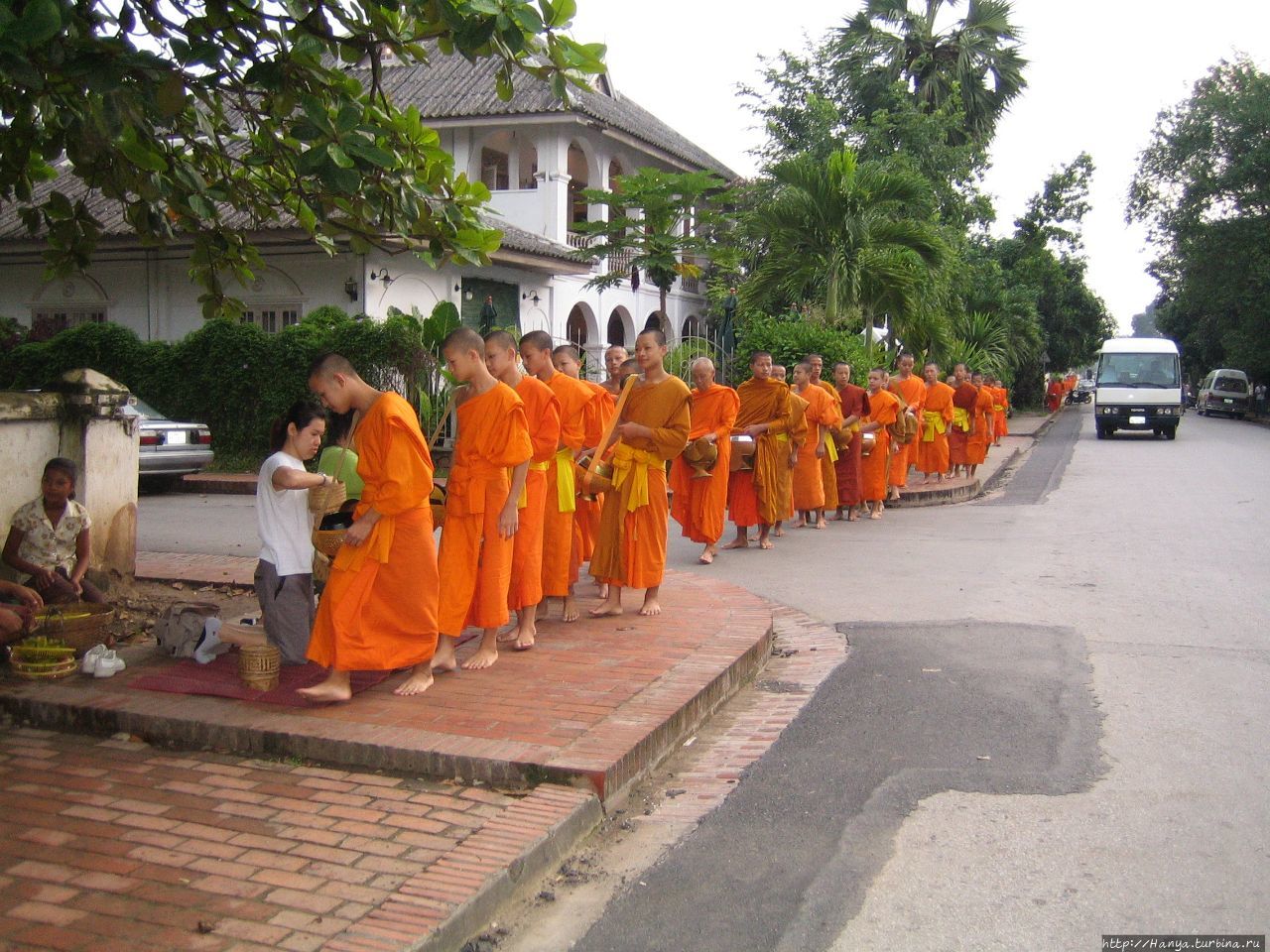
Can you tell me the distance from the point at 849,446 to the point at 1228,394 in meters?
40.9

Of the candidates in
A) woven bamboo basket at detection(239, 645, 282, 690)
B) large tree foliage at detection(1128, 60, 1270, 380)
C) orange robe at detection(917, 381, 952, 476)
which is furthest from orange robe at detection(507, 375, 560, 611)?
large tree foliage at detection(1128, 60, 1270, 380)

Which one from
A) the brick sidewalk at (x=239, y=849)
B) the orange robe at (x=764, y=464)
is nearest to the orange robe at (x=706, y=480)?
the orange robe at (x=764, y=464)

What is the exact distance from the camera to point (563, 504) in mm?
7117

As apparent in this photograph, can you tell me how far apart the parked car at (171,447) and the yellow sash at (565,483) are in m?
10.5

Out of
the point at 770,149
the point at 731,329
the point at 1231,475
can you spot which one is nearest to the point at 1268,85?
the point at 770,149

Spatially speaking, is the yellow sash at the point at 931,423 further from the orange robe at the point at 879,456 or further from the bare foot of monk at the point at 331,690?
the bare foot of monk at the point at 331,690

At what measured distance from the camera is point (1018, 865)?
4039 mm

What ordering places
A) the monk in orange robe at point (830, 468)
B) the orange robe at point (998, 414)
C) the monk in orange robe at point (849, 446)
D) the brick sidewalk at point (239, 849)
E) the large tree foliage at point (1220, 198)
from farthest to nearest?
the large tree foliage at point (1220, 198), the orange robe at point (998, 414), the monk in orange robe at point (849, 446), the monk in orange robe at point (830, 468), the brick sidewalk at point (239, 849)

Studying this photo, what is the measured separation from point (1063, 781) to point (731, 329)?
16.6m

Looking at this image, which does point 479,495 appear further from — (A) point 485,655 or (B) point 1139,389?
(B) point 1139,389

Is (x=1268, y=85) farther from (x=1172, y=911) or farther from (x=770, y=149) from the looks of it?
(x=1172, y=911)

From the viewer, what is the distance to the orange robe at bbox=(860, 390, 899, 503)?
14.6m

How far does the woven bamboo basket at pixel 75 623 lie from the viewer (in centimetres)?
606

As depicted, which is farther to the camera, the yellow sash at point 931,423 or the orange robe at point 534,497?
the yellow sash at point 931,423
